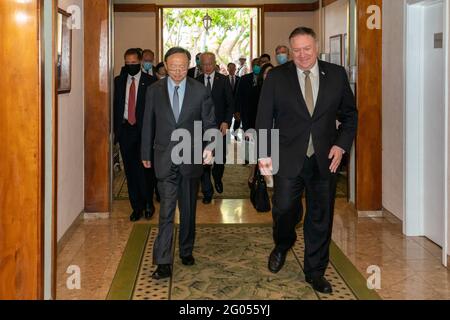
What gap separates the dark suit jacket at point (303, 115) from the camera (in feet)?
14.6

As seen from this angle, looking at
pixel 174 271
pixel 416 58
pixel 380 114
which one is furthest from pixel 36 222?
pixel 380 114

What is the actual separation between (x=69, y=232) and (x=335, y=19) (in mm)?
7501

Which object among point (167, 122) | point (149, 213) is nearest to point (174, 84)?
point (167, 122)

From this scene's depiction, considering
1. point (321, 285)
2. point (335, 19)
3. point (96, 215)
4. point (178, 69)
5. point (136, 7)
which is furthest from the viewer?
point (136, 7)

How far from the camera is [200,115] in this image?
5121 mm

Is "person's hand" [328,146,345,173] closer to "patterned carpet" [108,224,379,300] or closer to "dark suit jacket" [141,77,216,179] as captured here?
"patterned carpet" [108,224,379,300]

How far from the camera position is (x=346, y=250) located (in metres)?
5.77

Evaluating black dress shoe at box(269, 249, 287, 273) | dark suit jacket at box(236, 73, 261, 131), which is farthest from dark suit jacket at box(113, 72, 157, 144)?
black dress shoe at box(269, 249, 287, 273)

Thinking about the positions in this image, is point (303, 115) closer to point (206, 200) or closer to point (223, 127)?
point (223, 127)

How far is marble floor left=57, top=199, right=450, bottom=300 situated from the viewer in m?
4.70

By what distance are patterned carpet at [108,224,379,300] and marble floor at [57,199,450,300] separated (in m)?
0.14

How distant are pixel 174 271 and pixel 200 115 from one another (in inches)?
51.1

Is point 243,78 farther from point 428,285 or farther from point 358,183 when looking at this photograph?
point 428,285

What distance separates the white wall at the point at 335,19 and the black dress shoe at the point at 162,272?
7.26 meters
